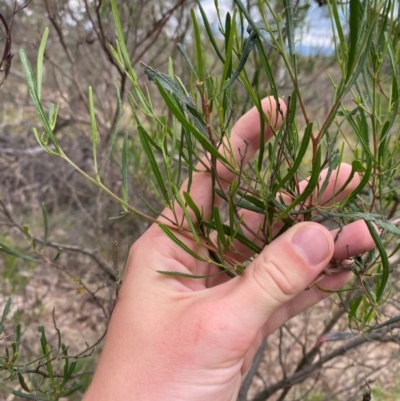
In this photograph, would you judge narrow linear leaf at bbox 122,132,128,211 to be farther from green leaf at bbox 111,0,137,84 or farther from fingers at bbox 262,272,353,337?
fingers at bbox 262,272,353,337

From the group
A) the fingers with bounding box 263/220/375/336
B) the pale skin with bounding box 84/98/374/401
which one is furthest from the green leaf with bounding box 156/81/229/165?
the fingers with bounding box 263/220/375/336

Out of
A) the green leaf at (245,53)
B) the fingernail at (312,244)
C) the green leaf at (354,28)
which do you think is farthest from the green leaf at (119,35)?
the fingernail at (312,244)

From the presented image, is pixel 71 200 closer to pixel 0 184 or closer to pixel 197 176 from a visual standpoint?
pixel 0 184

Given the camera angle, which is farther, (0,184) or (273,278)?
(0,184)

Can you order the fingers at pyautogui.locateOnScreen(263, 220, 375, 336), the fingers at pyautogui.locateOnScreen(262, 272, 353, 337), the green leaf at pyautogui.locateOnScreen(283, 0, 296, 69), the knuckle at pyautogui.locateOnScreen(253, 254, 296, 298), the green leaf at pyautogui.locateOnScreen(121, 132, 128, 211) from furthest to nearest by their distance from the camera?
1. the fingers at pyautogui.locateOnScreen(262, 272, 353, 337)
2. the fingers at pyautogui.locateOnScreen(263, 220, 375, 336)
3. the knuckle at pyautogui.locateOnScreen(253, 254, 296, 298)
4. the green leaf at pyautogui.locateOnScreen(121, 132, 128, 211)
5. the green leaf at pyautogui.locateOnScreen(283, 0, 296, 69)

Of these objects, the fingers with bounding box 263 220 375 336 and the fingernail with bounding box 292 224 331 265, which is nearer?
the fingernail with bounding box 292 224 331 265

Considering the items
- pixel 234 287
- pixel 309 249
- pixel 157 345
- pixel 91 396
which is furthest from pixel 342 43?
pixel 91 396

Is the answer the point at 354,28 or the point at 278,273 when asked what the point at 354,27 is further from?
the point at 278,273
